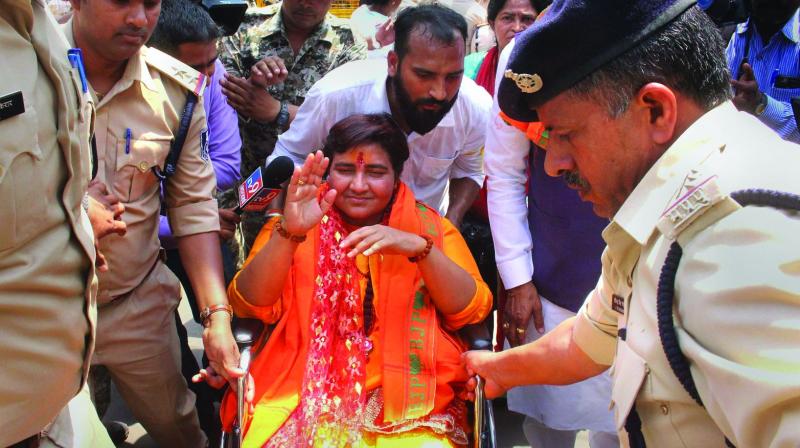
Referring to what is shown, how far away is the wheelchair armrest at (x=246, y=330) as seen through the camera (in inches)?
95.0

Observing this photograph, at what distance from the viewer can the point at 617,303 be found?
156cm

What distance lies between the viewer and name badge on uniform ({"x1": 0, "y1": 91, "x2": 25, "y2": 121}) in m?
1.11

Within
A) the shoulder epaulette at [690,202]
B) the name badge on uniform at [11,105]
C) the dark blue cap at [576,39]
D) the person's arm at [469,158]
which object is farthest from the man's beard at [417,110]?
the name badge on uniform at [11,105]

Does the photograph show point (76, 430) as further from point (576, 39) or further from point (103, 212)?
point (576, 39)

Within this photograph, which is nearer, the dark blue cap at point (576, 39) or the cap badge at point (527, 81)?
the dark blue cap at point (576, 39)

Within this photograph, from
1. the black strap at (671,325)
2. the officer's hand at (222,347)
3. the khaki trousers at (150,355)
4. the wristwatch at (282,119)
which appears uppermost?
the black strap at (671,325)

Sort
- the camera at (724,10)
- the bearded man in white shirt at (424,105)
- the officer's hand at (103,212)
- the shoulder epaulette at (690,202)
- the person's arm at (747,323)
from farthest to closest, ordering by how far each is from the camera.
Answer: the camera at (724,10), the bearded man in white shirt at (424,105), the officer's hand at (103,212), the shoulder epaulette at (690,202), the person's arm at (747,323)

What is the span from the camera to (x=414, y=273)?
2.64m

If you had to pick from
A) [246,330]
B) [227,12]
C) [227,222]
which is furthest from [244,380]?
[227,12]

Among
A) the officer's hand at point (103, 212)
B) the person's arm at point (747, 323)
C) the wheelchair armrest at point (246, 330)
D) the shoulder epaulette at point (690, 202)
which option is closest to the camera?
the person's arm at point (747, 323)

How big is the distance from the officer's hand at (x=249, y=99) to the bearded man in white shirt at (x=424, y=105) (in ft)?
1.12

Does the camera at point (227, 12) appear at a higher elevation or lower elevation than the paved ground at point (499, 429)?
higher

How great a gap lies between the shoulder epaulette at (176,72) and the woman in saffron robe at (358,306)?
0.50 m

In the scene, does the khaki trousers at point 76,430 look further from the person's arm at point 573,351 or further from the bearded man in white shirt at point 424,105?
the bearded man in white shirt at point 424,105
